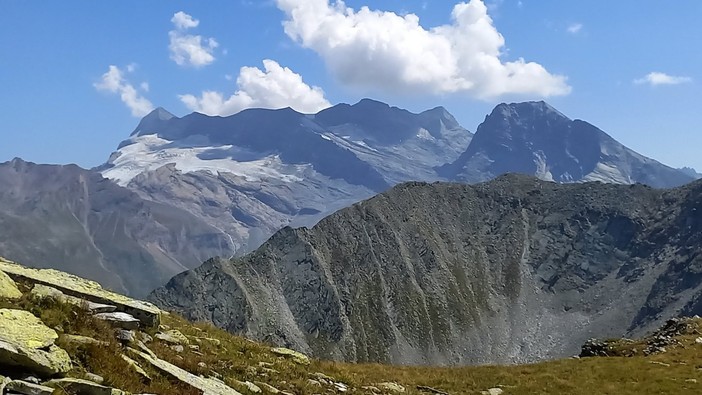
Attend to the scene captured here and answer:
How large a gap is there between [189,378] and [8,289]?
6124 mm

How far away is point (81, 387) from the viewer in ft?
41.2

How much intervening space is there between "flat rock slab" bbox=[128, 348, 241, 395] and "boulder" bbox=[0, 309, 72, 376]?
2.99 m

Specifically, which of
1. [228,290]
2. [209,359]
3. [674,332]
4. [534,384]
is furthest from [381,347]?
[209,359]

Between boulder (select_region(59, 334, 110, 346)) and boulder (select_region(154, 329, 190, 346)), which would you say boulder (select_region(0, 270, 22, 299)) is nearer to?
boulder (select_region(59, 334, 110, 346))

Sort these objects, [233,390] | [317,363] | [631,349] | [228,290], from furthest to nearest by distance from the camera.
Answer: [228,290]
[631,349]
[317,363]
[233,390]

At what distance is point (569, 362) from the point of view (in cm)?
4372

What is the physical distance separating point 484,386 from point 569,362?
47.6ft

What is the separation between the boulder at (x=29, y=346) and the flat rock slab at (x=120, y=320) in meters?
3.86

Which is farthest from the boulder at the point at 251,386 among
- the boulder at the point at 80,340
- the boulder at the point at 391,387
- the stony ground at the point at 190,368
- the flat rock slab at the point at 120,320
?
the boulder at the point at 391,387

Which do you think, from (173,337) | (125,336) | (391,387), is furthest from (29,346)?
(391,387)

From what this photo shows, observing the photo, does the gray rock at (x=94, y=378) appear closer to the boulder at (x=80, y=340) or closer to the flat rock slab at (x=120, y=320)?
the boulder at (x=80, y=340)

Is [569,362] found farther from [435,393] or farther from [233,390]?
[233,390]

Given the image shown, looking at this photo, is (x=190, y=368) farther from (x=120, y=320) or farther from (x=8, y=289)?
(x=8, y=289)

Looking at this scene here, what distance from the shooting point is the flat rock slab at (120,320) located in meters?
18.8
